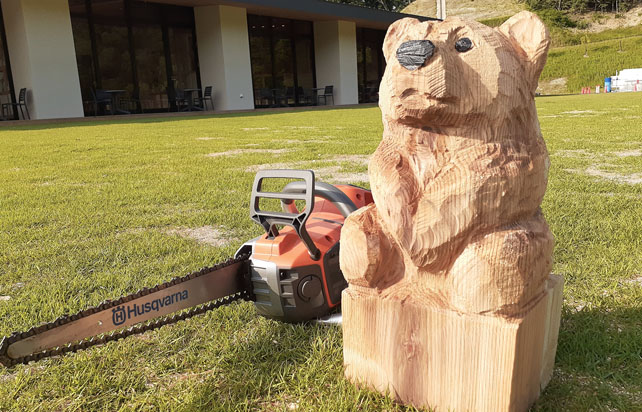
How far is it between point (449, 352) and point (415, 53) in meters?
0.85

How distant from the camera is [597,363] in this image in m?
1.80

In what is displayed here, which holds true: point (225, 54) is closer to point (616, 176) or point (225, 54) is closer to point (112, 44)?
point (112, 44)

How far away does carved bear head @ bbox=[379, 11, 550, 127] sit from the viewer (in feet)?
4.34

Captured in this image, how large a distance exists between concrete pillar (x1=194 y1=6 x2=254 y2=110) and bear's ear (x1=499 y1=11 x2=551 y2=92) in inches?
707

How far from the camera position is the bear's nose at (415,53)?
1309mm

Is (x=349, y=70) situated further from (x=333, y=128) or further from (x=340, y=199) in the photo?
(x=340, y=199)

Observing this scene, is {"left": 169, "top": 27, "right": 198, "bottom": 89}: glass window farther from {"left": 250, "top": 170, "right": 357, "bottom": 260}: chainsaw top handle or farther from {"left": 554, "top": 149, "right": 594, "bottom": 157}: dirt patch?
{"left": 250, "top": 170, "right": 357, "bottom": 260}: chainsaw top handle

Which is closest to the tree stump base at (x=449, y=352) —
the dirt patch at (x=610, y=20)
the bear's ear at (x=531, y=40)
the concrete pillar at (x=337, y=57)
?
the bear's ear at (x=531, y=40)

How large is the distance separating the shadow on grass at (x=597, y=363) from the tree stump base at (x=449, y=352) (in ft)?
0.28

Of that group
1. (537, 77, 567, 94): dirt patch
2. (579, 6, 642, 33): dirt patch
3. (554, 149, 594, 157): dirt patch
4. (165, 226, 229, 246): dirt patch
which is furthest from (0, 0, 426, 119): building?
(579, 6, 642, 33): dirt patch

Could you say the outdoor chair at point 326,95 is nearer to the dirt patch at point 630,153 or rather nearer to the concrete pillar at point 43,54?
the concrete pillar at point 43,54

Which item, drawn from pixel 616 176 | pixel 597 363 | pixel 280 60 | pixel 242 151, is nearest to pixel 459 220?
pixel 597 363

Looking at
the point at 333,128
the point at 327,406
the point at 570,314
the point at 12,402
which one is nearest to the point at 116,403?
the point at 12,402

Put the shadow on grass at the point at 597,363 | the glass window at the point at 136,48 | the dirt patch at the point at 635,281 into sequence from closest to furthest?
the shadow on grass at the point at 597,363 < the dirt patch at the point at 635,281 < the glass window at the point at 136,48
